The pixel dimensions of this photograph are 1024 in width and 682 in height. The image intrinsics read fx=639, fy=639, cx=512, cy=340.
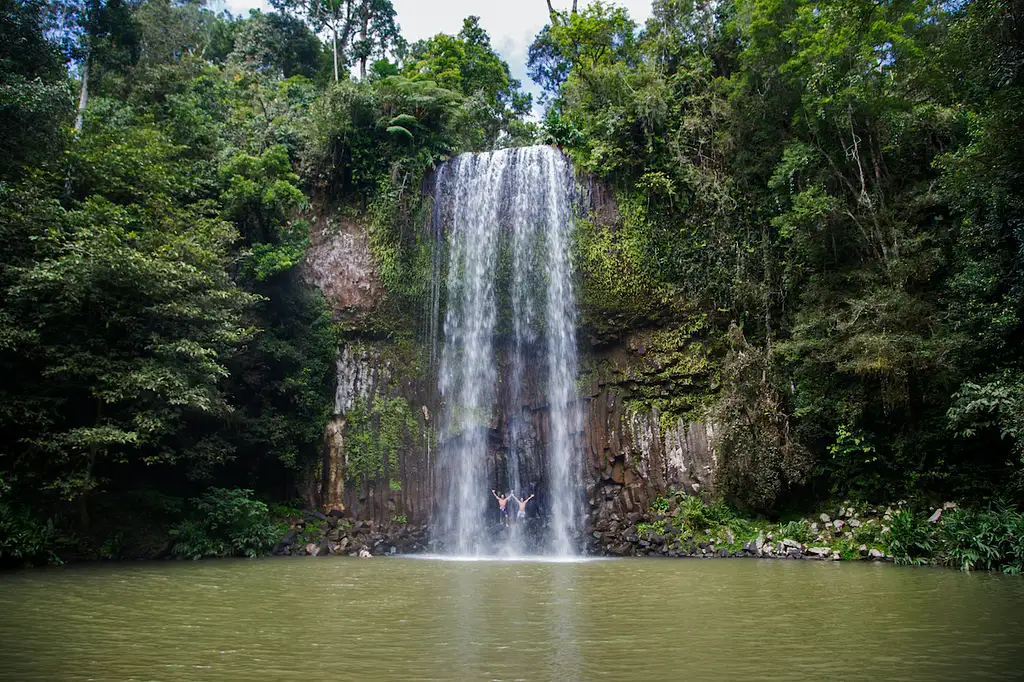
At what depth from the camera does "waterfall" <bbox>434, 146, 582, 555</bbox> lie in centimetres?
1567

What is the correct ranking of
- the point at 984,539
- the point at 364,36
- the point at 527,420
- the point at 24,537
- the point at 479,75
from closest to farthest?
1. the point at 984,539
2. the point at 24,537
3. the point at 527,420
4. the point at 479,75
5. the point at 364,36

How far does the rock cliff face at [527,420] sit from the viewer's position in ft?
49.1

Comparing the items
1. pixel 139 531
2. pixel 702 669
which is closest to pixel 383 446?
pixel 139 531

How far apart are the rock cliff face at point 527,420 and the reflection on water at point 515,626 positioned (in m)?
5.67

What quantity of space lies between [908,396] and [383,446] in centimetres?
1186

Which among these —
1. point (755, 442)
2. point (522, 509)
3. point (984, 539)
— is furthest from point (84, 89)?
point (984, 539)

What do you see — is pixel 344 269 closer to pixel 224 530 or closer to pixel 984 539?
pixel 224 530

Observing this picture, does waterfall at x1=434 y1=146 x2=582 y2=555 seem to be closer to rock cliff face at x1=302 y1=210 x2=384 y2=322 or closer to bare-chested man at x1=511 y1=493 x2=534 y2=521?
bare-chested man at x1=511 y1=493 x2=534 y2=521

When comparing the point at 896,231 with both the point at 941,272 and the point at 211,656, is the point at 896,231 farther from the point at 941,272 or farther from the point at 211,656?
the point at 211,656

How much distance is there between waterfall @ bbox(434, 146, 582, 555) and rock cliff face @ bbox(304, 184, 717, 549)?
Answer: 14 centimetres

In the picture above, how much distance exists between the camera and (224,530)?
522 inches

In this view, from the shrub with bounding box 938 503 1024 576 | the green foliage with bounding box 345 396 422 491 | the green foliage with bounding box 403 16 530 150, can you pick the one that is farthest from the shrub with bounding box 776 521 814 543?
the green foliage with bounding box 403 16 530 150

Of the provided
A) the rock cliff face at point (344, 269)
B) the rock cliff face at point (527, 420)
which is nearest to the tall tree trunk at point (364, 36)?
the rock cliff face at point (344, 269)

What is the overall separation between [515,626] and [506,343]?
38.4 ft
